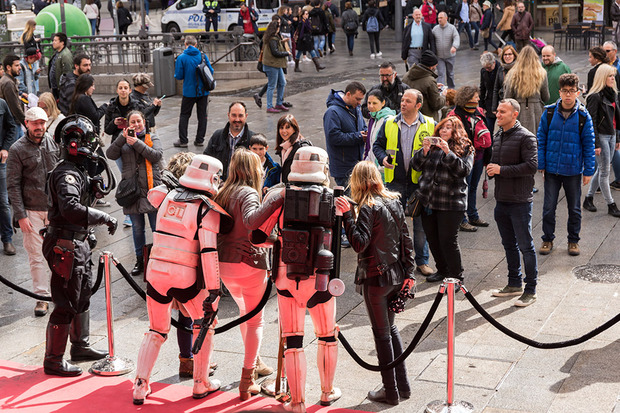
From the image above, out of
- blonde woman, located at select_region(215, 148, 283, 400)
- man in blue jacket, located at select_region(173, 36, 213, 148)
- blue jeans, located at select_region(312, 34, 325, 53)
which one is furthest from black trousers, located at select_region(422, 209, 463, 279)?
blue jeans, located at select_region(312, 34, 325, 53)

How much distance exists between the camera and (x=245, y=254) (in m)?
6.34

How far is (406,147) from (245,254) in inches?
122

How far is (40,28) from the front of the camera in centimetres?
2347

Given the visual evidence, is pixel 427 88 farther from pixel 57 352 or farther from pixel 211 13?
pixel 211 13

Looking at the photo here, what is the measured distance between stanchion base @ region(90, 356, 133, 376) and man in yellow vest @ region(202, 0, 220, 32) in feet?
71.9

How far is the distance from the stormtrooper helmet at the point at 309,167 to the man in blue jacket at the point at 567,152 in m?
4.09

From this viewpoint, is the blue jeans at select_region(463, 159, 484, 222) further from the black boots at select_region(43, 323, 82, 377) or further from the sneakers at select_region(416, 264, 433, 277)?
the black boots at select_region(43, 323, 82, 377)

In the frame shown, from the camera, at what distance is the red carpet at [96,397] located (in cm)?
632

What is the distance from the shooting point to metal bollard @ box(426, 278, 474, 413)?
19.5ft

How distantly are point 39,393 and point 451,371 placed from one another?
3230 mm

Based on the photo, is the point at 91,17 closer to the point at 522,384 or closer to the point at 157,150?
the point at 157,150

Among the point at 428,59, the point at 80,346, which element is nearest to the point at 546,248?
the point at 428,59

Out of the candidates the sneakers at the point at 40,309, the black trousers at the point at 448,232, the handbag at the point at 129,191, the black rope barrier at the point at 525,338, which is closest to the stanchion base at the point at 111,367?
the sneakers at the point at 40,309

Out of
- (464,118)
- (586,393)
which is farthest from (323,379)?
(464,118)
